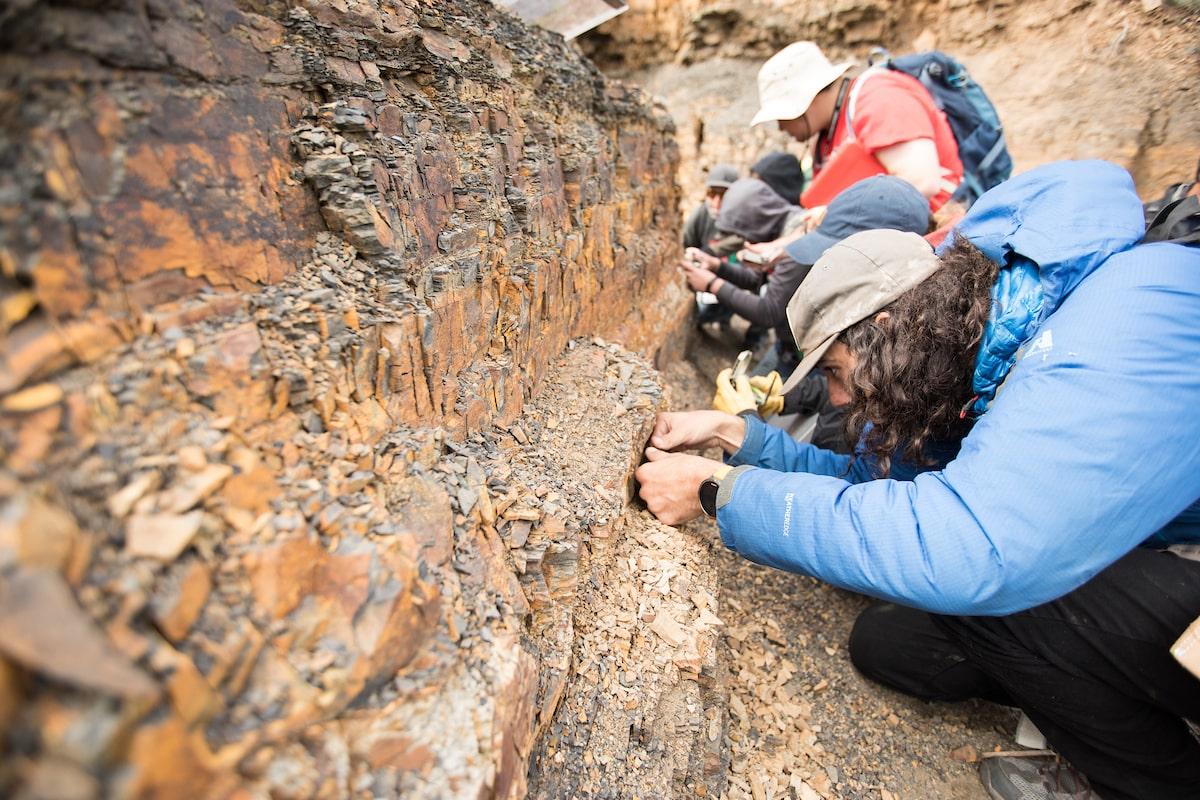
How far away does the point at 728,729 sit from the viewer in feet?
7.06

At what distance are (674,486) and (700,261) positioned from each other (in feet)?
8.23

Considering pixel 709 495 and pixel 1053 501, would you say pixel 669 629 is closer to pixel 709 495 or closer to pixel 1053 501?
pixel 709 495

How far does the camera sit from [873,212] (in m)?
2.80

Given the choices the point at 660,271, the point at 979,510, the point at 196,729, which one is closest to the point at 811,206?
the point at 660,271

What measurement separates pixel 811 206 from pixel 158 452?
159 inches

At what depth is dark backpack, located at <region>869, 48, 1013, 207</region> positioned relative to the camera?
3.67m

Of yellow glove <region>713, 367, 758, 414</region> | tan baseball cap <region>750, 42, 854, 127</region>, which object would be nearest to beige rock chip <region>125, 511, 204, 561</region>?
yellow glove <region>713, 367, 758, 414</region>

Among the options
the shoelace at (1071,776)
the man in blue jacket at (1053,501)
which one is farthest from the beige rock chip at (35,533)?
the shoelace at (1071,776)

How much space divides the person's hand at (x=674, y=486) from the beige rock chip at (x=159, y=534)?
1.62m

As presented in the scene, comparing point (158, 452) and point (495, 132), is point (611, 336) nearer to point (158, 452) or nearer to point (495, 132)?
point (495, 132)

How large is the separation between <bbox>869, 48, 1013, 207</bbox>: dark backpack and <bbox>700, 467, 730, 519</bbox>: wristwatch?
299 centimetres

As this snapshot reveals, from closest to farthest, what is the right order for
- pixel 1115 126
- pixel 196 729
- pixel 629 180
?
pixel 196 729
pixel 629 180
pixel 1115 126

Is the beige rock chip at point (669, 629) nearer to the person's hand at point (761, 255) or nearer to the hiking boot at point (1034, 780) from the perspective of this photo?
the hiking boot at point (1034, 780)

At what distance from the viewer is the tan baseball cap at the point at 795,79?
376 cm
